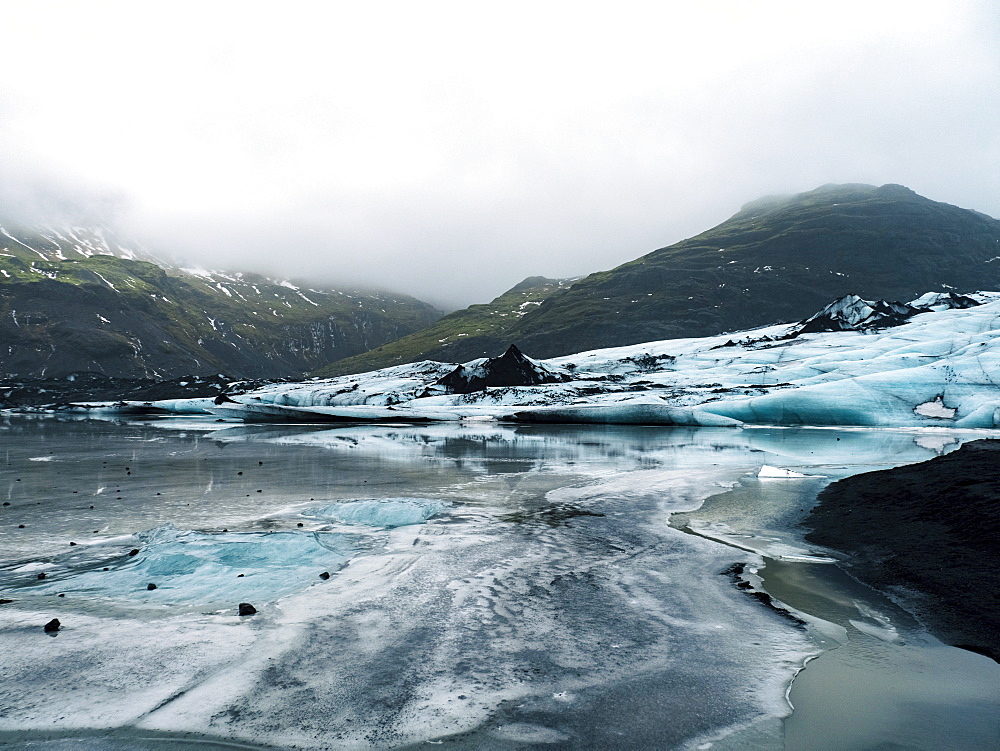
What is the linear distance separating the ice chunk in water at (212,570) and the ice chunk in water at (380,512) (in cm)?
157

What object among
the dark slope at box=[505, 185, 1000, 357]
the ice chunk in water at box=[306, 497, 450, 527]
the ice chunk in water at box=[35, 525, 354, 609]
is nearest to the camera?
the ice chunk in water at box=[35, 525, 354, 609]

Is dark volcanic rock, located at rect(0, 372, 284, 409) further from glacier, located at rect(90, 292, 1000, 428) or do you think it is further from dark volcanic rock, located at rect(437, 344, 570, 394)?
dark volcanic rock, located at rect(437, 344, 570, 394)

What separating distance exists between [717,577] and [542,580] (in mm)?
2272

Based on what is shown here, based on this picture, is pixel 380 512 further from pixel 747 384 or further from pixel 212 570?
pixel 747 384

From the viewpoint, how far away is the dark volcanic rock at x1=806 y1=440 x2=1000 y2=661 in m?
6.34

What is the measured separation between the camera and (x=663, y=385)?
4838 centimetres

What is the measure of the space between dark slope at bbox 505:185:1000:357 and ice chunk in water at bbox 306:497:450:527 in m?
115

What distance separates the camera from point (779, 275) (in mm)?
139750

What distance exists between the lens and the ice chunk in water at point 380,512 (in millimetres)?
10883

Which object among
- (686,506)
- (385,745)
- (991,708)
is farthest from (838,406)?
(385,745)

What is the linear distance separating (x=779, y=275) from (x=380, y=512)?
148 meters

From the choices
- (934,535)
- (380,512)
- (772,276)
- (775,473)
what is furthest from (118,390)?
(772,276)

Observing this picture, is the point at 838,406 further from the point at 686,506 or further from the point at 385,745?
the point at 385,745

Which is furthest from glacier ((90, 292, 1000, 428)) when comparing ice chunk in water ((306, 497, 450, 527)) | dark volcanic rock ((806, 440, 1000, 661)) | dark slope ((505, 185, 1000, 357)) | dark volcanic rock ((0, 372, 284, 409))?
dark slope ((505, 185, 1000, 357))
